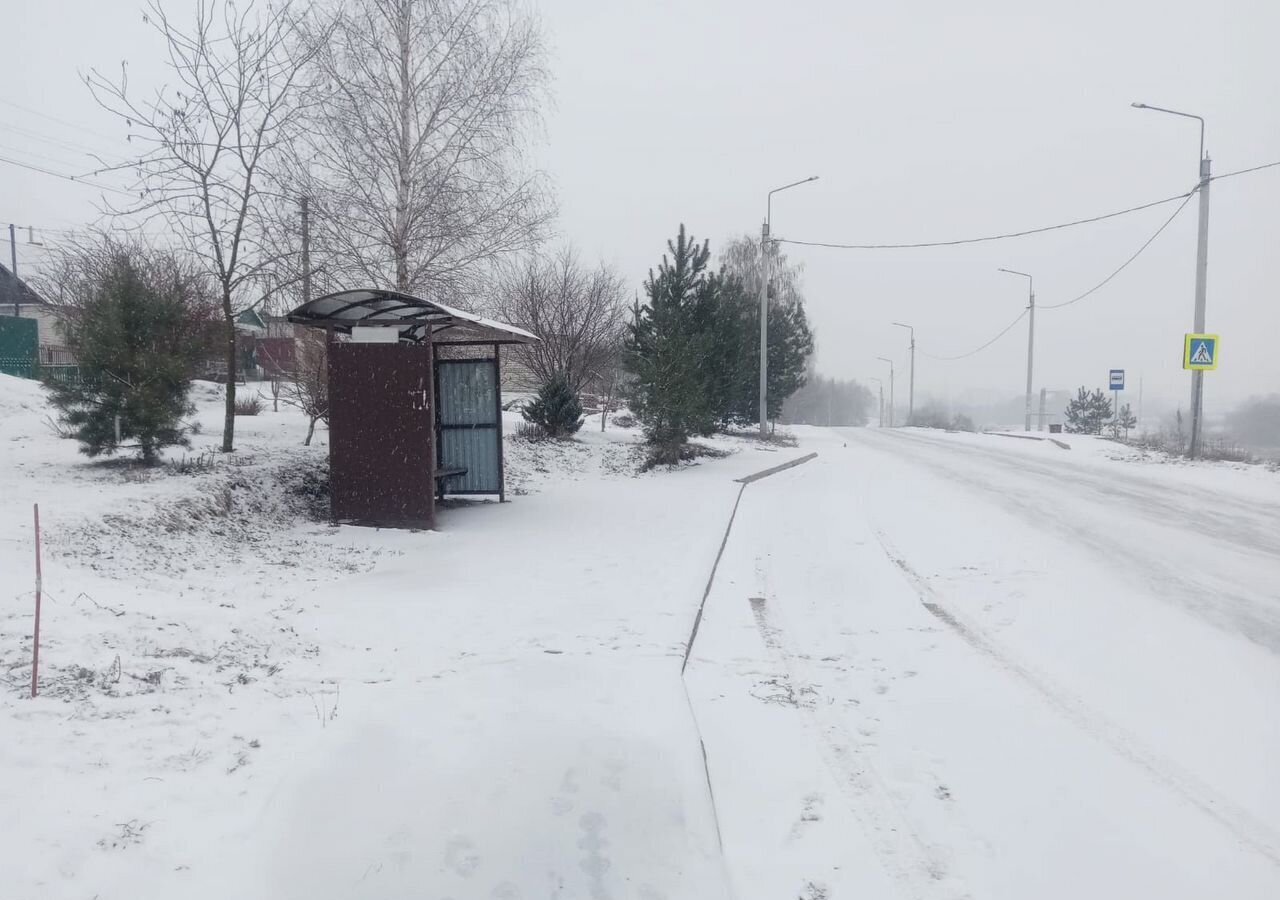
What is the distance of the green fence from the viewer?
2469 cm

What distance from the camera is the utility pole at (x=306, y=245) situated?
14.3 metres

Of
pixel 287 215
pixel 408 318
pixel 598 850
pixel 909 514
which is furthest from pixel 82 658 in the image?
pixel 287 215

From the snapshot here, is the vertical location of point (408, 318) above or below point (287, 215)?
below

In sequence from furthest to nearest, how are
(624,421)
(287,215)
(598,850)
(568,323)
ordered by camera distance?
(624,421) < (568,323) < (287,215) < (598,850)

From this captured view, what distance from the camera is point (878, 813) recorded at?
148 inches

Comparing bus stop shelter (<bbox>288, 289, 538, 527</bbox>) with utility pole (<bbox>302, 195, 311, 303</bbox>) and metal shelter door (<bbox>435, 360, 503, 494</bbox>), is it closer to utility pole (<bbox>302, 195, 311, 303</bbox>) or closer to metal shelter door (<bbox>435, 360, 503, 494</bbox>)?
metal shelter door (<bbox>435, 360, 503, 494</bbox>)

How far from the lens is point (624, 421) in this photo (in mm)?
32250

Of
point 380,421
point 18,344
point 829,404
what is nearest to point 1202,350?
point 380,421

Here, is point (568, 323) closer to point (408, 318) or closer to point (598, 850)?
point (408, 318)

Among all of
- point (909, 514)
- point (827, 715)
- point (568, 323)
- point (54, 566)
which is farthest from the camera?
point (568, 323)

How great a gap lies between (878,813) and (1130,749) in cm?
160

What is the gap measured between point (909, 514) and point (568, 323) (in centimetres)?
1395

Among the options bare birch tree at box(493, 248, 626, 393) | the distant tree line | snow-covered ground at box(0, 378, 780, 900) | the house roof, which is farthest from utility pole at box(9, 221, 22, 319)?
the distant tree line

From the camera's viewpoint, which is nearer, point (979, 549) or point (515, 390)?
point (979, 549)
